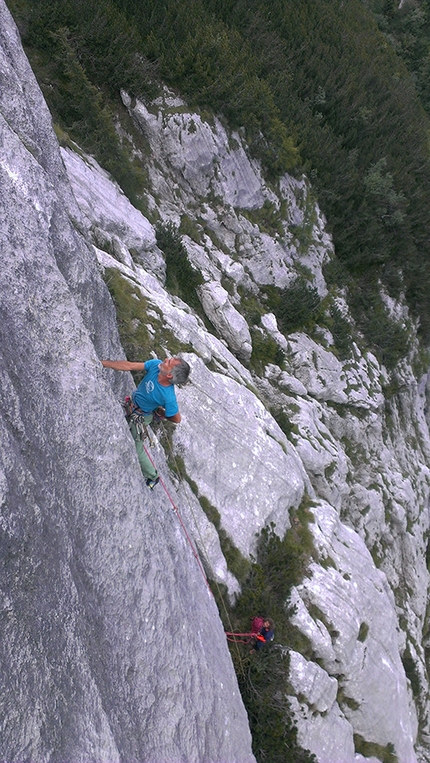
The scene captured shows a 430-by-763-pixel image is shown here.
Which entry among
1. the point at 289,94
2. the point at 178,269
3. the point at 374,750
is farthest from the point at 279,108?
the point at 374,750

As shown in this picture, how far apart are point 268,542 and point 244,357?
→ 7247mm

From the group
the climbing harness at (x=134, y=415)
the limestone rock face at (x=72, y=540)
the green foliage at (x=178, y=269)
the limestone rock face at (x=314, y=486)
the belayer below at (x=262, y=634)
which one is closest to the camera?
the limestone rock face at (x=72, y=540)

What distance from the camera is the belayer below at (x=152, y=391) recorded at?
591 centimetres

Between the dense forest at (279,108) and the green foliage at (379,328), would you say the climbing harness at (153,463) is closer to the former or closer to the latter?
the dense forest at (279,108)

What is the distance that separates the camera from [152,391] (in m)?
6.27

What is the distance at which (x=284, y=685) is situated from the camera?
30.0 feet

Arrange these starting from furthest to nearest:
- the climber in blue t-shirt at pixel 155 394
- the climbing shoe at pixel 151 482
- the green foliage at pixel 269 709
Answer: the green foliage at pixel 269 709
the climbing shoe at pixel 151 482
the climber in blue t-shirt at pixel 155 394

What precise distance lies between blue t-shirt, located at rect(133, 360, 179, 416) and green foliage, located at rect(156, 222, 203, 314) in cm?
848

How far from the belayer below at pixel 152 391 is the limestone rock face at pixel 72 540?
0.32m

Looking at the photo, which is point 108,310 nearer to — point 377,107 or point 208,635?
point 208,635

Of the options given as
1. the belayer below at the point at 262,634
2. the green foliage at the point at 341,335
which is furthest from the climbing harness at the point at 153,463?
the green foliage at the point at 341,335

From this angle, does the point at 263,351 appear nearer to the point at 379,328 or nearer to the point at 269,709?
the point at 379,328

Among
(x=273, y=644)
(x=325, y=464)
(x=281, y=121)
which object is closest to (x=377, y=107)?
(x=281, y=121)

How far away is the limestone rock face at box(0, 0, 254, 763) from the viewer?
4074 mm
